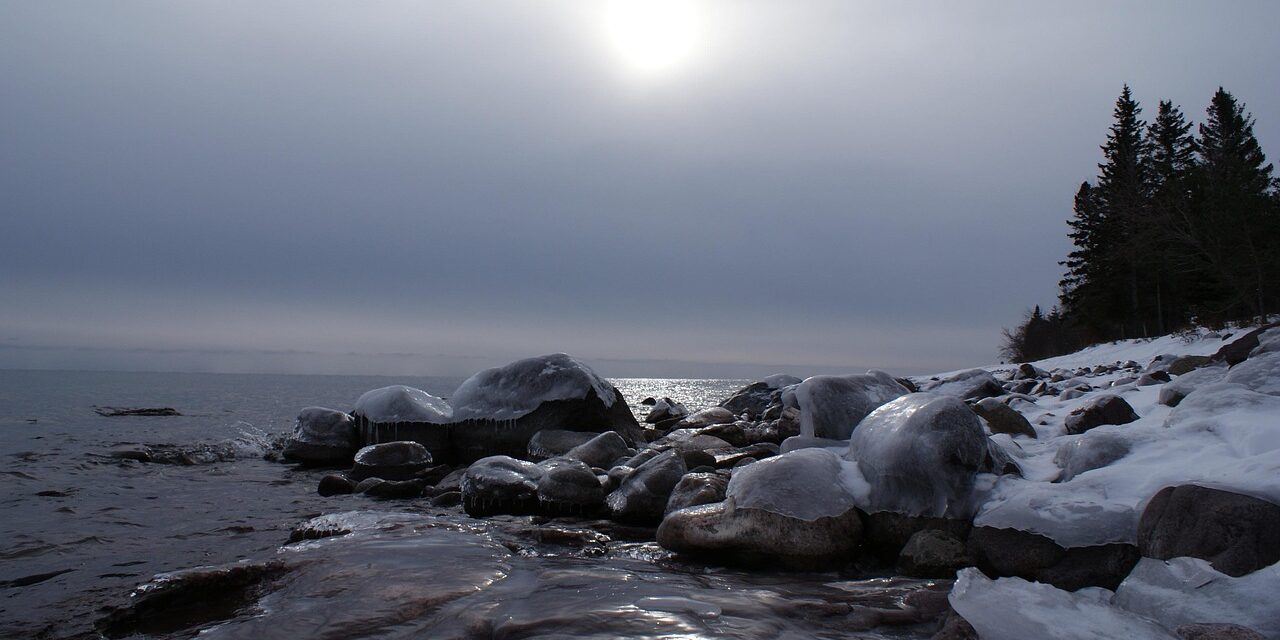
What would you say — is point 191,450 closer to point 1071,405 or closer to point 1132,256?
point 1071,405

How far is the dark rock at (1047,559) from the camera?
13.3ft

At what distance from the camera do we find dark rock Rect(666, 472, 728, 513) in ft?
19.5

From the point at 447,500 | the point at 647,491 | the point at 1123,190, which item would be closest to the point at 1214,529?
the point at 647,491

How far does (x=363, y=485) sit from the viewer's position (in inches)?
342

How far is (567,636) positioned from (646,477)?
3335mm

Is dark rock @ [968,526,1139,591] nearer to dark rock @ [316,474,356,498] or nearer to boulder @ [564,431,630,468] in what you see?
boulder @ [564,431,630,468]

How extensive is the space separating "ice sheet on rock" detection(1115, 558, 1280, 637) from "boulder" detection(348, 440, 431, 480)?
8828 millimetres

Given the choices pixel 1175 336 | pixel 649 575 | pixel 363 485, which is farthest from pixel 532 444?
pixel 1175 336

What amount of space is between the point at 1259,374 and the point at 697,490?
5.52m

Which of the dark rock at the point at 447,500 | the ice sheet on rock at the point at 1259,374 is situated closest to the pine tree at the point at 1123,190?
the ice sheet on rock at the point at 1259,374

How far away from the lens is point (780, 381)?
20.6 metres

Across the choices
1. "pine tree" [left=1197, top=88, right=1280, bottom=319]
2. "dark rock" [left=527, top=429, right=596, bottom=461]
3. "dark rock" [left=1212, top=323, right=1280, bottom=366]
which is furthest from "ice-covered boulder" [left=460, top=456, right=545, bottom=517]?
"pine tree" [left=1197, top=88, right=1280, bottom=319]

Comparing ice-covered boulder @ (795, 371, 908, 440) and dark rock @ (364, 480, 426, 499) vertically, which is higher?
ice-covered boulder @ (795, 371, 908, 440)

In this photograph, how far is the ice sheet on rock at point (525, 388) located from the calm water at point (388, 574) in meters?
3.46
